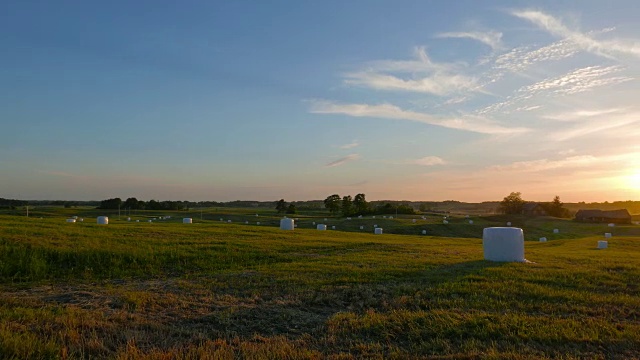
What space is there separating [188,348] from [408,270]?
1073 centimetres

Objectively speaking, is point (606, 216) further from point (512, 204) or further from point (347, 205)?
point (347, 205)

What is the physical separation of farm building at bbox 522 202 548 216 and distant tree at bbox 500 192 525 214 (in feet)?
3.34

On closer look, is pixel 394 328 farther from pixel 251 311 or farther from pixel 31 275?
pixel 31 275

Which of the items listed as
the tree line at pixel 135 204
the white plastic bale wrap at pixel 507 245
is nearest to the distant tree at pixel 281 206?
the tree line at pixel 135 204

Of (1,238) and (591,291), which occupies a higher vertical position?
(1,238)

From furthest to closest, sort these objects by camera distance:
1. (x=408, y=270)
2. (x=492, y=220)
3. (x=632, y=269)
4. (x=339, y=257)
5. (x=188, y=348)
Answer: (x=492, y=220) < (x=339, y=257) < (x=632, y=269) < (x=408, y=270) < (x=188, y=348)

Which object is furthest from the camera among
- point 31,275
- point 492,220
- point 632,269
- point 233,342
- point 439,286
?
point 492,220

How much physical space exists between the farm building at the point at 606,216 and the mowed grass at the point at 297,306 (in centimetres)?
9390

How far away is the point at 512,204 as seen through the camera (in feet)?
381

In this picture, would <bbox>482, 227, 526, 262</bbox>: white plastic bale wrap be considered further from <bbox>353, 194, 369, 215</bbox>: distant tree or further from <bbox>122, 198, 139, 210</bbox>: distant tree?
<bbox>122, 198, 139, 210</bbox>: distant tree

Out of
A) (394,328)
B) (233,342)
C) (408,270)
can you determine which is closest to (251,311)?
(233,342)

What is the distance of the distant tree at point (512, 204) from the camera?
115 metres

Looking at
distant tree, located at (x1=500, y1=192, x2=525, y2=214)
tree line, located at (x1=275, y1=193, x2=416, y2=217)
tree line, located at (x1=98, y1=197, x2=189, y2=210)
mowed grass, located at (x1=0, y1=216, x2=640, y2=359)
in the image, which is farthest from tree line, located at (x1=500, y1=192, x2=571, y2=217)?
mowed grass, located at (x1=0, y1=216, x2=640, y2=359)

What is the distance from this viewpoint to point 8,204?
94.4 metres
